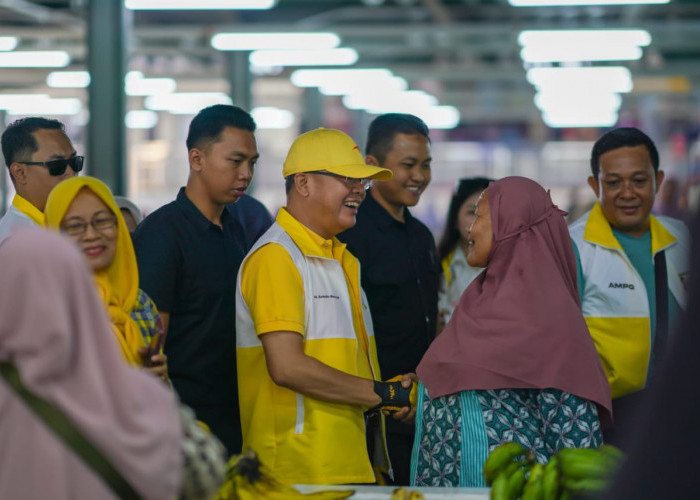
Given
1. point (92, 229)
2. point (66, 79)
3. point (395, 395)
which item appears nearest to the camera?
point (92, 229)

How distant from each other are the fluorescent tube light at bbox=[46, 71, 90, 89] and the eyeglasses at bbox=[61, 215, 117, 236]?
1125 centimetres

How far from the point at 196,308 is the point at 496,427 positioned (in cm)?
116

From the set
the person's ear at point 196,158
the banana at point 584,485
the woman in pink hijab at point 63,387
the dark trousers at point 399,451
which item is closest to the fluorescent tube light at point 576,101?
the dark trousers at point 399,451

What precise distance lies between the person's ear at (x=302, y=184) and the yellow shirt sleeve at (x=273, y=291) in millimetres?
269

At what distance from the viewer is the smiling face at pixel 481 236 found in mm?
2797

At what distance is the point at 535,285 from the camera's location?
2686mm

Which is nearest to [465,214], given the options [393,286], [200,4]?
[393,286]

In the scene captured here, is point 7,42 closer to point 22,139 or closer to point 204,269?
point 22,139

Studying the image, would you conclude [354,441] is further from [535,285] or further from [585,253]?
[585,253]

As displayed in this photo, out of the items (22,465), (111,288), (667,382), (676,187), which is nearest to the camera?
(667,382)

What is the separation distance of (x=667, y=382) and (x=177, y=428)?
90 cm

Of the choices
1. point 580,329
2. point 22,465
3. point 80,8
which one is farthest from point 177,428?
point 80,8

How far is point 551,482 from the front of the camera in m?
2.15

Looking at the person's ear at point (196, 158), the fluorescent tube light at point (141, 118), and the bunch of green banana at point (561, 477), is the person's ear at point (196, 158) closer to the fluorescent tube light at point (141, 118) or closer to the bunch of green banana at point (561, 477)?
the bunch of green banana at point (561, 477)
